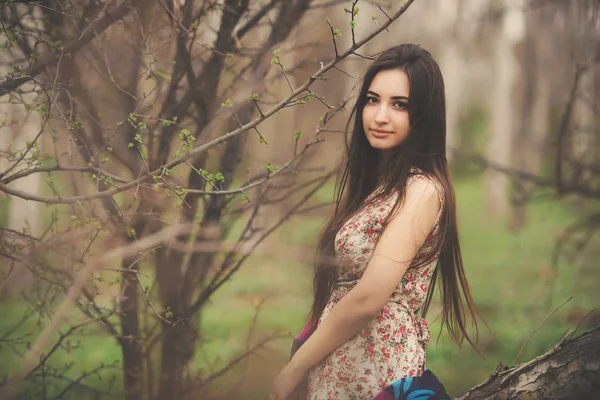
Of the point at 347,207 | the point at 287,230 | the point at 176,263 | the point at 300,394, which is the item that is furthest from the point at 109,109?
the point at 300,394

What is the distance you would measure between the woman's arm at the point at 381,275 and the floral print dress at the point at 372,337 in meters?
0.04

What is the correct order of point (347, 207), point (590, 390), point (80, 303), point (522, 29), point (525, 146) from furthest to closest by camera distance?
point (525, 146) → point (522, 29) → point (80, 303) → point (347, 207) → point (590, 390)

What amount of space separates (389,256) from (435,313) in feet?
15.0

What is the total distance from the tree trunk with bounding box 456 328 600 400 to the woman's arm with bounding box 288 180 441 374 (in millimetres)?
306

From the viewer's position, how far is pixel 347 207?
5.00 feet

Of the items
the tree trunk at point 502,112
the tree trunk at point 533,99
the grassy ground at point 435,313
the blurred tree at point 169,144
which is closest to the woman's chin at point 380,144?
the grassy ground at point 435,313

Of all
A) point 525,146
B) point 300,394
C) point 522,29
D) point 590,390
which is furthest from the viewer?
point 525,146

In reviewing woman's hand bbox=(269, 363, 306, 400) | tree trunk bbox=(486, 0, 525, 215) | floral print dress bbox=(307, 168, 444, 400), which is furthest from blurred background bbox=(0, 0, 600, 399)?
tree trunk bbox=(486, 0, 525, 215)

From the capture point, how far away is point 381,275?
50.5 inches

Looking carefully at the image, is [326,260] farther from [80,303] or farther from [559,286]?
[559,286]

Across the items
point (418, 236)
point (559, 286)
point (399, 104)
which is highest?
point (399, 104)

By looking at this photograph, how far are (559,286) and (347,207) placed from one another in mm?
6122

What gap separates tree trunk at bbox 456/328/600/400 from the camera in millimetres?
1274

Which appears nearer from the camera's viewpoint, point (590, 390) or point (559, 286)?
point (590, 390)
